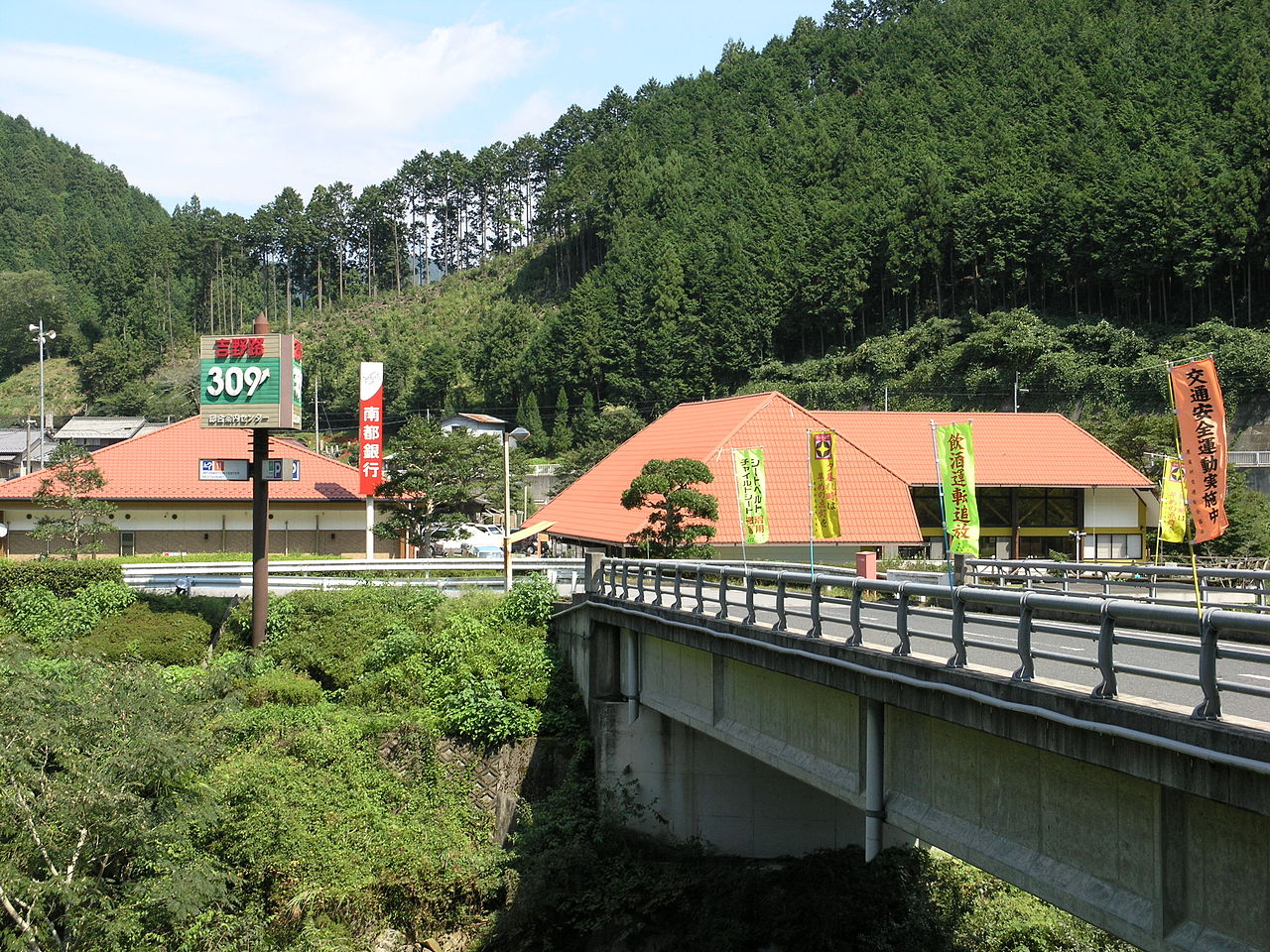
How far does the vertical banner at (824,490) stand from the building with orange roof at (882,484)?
26.3 feet

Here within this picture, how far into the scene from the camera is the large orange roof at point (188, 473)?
3775 centimetres

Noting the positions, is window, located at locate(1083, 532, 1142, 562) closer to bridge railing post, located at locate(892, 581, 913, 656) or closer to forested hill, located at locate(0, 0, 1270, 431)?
forested hill, located at locate(0, 0, 1270, 431)

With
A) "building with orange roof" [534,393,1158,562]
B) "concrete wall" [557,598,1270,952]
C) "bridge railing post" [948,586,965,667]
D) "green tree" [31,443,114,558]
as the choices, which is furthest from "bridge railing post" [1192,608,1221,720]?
"green tree" [31,443,114,558]

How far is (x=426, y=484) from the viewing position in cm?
3709

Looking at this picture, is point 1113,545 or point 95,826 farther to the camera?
point 1113,545

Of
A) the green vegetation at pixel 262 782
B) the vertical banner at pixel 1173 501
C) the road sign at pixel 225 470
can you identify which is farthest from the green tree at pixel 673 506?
the vertical banner at pixel 1173 501

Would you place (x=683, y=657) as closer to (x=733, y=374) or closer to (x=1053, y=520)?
(x=1053, y=520)

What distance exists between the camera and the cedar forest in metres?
65.6

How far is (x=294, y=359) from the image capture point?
86.8ft

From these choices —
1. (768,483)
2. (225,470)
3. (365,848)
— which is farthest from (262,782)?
(768,483)

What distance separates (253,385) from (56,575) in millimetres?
7244

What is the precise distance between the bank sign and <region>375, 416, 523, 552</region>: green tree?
35.2ft

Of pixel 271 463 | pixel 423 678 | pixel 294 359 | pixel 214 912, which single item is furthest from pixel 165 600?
pixel 214 912

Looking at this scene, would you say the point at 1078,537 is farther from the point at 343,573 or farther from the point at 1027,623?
the point at 1027,623
